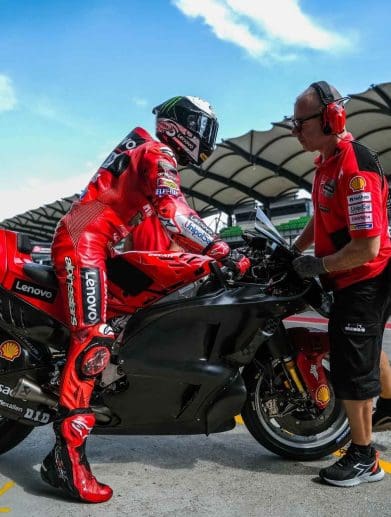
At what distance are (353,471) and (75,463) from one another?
1.45m

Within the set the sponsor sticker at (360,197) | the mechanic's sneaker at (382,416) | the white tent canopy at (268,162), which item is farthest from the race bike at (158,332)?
the white tent canopy at (268,162)

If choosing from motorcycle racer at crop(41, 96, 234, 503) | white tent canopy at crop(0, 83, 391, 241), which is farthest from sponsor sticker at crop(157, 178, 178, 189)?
white tent canopy at crop(0, 83, 391, 241)

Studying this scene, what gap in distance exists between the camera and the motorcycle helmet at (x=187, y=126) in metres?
2.93

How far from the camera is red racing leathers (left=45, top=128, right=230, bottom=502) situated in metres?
2.59

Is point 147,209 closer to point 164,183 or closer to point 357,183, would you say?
point 164,183

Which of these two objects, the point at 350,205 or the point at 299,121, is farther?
the point at 299,121

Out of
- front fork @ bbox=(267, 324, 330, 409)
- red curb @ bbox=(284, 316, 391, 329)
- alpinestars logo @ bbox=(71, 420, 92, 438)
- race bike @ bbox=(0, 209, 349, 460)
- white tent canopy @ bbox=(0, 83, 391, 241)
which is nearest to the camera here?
alpinestars logo @ bbox=(71, 420, 92, 438)

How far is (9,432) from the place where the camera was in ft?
9.89

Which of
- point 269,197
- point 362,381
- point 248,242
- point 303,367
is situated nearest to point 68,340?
point 248,242

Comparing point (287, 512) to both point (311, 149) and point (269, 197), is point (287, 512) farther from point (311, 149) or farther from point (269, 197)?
point (269, 197)

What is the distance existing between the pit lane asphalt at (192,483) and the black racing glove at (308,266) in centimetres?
113

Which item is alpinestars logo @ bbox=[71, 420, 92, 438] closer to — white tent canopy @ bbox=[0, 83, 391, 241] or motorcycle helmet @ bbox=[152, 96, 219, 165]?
motorcycle helmet @ bbox=[152, 96, 219, 165]

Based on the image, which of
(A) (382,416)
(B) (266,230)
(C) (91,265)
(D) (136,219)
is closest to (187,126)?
(D) (136,219)

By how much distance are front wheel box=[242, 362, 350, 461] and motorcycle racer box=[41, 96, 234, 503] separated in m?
0.91
